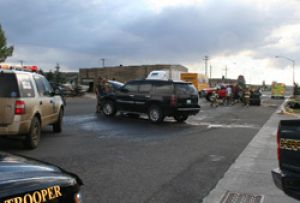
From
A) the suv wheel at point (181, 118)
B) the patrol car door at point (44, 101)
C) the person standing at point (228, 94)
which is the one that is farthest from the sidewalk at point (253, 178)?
the person standing at point (228, 94)

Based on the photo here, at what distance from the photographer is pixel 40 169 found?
3066 millimetres

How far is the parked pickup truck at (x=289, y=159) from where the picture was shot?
4.70m

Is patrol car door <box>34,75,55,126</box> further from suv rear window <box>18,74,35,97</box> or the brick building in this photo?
the brick building

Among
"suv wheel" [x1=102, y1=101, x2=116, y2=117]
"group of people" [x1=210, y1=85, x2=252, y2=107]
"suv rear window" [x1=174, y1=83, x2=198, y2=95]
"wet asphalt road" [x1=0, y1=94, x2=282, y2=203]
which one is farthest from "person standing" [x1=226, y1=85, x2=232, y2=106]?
"wet asphalt road" [x1=0, y1=94, x2=282, y2=203]

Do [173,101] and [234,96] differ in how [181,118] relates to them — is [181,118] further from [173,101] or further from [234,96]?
[234,96]

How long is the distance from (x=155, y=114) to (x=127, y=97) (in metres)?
1.78

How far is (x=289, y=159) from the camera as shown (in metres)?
4.79

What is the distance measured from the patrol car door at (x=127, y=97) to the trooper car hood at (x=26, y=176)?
606 inches

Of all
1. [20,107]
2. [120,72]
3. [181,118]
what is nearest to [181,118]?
Result: [181,118]

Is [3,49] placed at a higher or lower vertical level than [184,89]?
higher

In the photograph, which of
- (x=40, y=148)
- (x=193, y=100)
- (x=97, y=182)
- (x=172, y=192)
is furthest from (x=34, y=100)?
(x=193, y=100)

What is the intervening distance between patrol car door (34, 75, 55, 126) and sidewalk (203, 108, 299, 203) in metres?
5.07

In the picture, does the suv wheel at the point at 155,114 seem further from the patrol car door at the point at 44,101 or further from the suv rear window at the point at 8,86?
the suv rear window at the point at 8,86

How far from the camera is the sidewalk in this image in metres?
6.45
